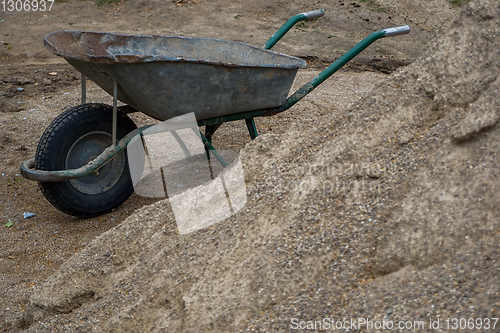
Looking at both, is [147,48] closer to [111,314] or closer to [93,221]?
[93,221]

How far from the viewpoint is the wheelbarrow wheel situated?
286 centimetres

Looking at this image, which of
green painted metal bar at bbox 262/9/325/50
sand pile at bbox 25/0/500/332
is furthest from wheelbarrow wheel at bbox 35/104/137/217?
green painted metal bar at bbox 262/9/325/50

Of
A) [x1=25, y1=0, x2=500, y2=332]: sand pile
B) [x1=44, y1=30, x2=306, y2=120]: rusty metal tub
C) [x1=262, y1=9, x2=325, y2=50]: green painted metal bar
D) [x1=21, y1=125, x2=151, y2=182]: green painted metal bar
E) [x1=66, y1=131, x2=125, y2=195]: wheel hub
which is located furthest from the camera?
[x1=262, y1=9, x2=325, y2=50]: green painted metal bar

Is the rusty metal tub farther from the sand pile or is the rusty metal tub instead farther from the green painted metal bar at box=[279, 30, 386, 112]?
the sand pile

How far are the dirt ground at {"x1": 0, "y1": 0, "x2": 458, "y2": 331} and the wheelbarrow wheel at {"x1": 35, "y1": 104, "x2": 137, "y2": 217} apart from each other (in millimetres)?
154

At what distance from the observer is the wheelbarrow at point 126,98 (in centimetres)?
259

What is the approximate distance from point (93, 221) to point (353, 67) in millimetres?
4333

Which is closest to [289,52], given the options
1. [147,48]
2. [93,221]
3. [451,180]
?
[147,48]

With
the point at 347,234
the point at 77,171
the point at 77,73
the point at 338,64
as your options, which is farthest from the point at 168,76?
the point at 77,73

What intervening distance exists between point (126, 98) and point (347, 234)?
1806 mm

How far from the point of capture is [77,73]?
556 cm

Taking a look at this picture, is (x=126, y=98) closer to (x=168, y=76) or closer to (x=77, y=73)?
(x=168, y=76)

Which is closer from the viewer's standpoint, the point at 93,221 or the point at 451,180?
the point at 451,180

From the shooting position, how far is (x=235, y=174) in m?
2.37
